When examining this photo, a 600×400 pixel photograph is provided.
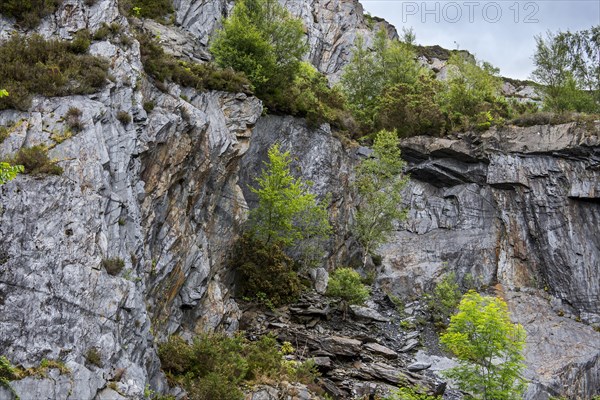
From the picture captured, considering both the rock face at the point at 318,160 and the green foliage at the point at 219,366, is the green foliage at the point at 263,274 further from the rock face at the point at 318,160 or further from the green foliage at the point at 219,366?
the rock face at the point at 318,160

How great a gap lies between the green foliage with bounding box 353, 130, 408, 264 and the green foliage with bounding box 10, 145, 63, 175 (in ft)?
70.7

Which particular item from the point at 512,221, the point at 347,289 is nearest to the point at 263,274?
the point at 347,289

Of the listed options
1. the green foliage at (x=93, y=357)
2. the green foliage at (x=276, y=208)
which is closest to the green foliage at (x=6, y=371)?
the green foliage at (x=93, y=357)

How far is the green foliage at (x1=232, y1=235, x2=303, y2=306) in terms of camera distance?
23094 mm

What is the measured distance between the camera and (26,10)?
1720cm

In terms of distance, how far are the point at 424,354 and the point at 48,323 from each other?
56.6ft

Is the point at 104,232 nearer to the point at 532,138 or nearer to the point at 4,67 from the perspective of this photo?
the point at 4,67

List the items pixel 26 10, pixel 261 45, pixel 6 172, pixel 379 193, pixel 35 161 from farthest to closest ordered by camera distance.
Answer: pixel 379 193
pixel 261 45
pixel 26 10
pixel 35 161
pixel 6 172

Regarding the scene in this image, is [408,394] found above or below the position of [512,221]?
below

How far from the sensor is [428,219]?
115 feet

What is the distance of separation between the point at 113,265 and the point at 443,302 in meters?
20.1

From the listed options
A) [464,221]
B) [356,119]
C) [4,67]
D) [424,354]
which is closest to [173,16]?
[356,119]

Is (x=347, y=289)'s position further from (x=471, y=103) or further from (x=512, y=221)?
(x=471, y=103)

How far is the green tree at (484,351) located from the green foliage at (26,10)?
1752cm
